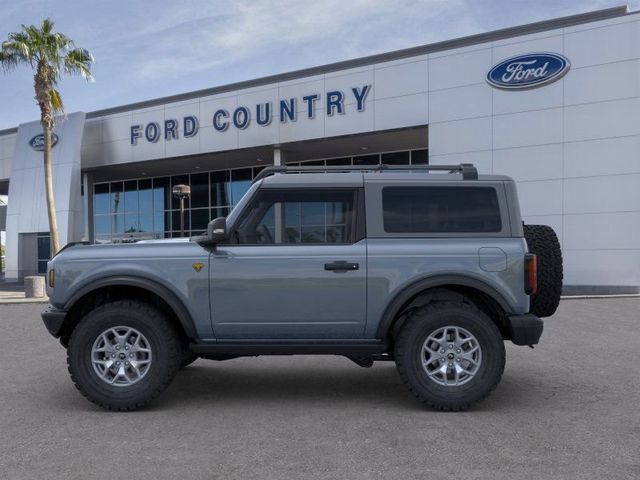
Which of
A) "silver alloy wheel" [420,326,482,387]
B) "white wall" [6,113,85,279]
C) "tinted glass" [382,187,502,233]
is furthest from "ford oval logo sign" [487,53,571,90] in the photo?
"white wall" [6,113,85,279]

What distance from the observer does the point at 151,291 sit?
16.1ft

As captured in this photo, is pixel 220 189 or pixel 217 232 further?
→ pixel 220 189

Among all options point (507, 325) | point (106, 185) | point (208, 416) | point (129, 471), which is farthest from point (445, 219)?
point (106, 185)

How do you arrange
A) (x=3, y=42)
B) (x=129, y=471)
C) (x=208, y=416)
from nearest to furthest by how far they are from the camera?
(x=129, y=471)
(x=208, y=416)
(x=3, y=42)

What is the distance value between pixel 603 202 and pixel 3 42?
21.6 meters

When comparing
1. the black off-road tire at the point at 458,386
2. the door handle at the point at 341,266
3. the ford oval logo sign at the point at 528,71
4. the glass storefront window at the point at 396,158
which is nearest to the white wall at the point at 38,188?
the glass storefront window at the point at 396,158

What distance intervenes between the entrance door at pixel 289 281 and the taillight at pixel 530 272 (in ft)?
4.50

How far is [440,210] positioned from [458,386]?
152 cm

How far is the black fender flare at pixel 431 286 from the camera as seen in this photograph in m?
4.79

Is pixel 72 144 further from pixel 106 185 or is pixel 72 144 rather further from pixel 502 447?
pixel 502 447

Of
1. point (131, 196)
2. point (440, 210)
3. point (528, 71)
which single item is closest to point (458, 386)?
point (440, 210)

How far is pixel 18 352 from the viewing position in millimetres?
7934

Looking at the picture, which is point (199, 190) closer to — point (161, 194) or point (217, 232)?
point (161, 194)

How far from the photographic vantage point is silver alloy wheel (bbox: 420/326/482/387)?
477cm
